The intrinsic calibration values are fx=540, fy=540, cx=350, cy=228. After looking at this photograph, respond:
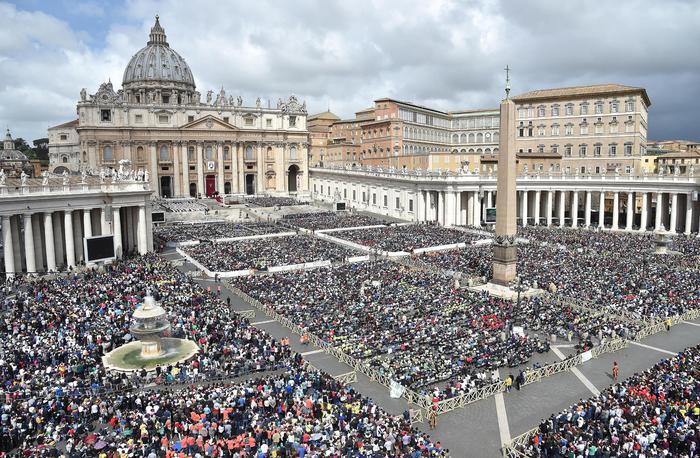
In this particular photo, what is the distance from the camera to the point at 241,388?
18688 millimetres

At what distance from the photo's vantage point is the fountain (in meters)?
22.4

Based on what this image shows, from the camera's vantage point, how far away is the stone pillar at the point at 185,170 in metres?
90.6

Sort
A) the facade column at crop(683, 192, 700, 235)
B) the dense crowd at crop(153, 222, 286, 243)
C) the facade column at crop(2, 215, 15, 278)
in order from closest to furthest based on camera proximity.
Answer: the facade column at crop(2, 215, 15, 278) < the dense crowd at crop(153, 222, 286, 243) < the facade column at crop(683, 192, 700, 235)

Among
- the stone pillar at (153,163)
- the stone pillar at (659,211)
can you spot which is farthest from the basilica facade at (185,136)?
the stone pillar at (659,211)

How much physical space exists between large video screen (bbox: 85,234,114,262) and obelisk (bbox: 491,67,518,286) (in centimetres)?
2807

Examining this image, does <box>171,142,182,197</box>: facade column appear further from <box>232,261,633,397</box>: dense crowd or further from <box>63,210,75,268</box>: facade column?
<box>232,261,633,397</box>: dense crowd

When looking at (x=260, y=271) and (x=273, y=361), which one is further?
(x=260, y=271)

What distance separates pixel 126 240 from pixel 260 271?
15838 mm

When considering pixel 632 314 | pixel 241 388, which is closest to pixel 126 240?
pixel 241 388

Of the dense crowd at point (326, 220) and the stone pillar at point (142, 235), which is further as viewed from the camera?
the dense crowd at point (326, 220)

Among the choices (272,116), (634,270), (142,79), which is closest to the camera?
(634,270)

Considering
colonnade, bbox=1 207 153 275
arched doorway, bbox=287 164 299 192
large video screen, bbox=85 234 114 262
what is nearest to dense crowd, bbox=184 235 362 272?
colonnade, bbox=1 207 153 275

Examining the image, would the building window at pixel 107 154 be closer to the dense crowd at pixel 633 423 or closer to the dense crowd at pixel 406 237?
the dense crowd at pixel 406 237

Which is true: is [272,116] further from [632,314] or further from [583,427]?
[583,427]
